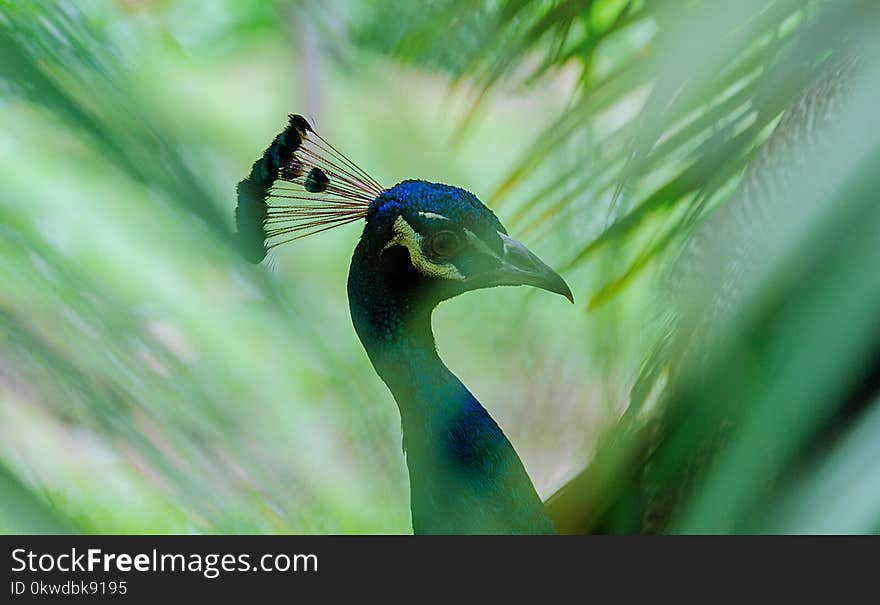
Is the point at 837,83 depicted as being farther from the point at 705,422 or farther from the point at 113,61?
the point at 113,61

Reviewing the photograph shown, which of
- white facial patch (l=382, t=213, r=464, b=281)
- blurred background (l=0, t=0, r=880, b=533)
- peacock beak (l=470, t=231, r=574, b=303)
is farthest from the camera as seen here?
white facial patch (l=382, t=213, r=464, b=281)

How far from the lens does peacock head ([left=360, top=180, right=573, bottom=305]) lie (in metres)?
0.73

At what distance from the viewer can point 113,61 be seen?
1.49ft

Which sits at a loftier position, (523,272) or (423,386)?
(523,272)

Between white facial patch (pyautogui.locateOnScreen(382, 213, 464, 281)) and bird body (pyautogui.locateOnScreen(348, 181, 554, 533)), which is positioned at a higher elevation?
white facial patch (pyautogui.locateOnScreen(382, 213, 464, 281))

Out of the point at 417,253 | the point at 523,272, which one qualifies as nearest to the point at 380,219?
the point at 417,253

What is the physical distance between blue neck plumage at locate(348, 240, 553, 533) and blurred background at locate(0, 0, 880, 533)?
29mm

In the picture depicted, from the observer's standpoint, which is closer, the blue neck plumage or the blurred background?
the blurred background

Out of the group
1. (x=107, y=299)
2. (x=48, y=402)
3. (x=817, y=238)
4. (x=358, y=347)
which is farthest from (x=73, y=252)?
(x=358, y=347)

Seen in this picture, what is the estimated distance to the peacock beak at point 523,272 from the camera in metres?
0.66

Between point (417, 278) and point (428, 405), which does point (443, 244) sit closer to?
point (417, 278)

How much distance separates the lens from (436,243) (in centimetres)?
77

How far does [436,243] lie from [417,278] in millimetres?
38
